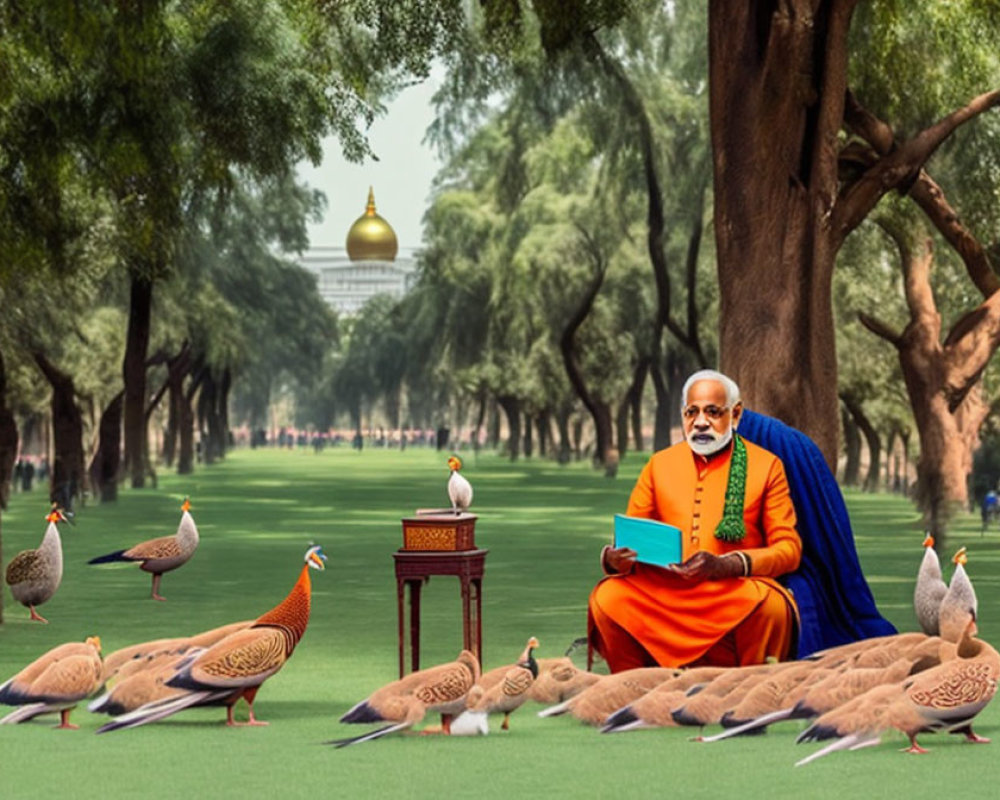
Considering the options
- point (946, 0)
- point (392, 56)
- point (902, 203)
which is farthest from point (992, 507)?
point (392, 56)

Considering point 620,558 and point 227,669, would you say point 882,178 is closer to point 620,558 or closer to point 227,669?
point 620,558

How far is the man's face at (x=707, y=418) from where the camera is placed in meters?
11.2

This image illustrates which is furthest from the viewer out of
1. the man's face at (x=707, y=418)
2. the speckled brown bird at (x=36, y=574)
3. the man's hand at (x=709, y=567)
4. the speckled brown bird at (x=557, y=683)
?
the speckled brown bird at (x=36, y=574)

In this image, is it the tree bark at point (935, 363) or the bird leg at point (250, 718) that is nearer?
the bird leg at point (250, 718)

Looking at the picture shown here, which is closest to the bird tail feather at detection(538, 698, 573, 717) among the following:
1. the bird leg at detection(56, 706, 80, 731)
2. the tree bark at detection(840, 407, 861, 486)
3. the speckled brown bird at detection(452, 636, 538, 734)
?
the speckled brown bird at detection(452, 636, 538, 734)

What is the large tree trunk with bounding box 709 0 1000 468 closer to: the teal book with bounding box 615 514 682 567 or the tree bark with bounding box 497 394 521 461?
the teal book with bounding box 615 514 682 567

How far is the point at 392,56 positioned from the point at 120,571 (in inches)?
252

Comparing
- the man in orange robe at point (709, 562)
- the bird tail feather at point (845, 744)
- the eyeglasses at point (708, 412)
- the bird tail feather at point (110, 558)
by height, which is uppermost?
the eyeglasses at point (708, 412)

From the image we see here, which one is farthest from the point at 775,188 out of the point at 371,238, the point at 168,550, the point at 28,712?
the point at 371,238

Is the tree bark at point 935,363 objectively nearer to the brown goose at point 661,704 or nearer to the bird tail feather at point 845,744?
the brown goose at point 661,704

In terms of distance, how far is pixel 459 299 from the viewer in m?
60.8

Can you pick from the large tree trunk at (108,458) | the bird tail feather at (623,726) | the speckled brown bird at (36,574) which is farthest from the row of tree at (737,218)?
the large tree trunk at (108,458)

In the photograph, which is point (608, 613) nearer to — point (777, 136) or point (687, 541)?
point (687, 541)

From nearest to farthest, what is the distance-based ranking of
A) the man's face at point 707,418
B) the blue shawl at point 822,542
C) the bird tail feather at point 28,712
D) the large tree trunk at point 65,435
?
the bird tail feather at point 28,712 < the man's face at point 707,418 < the blue shawl at point 822,542 < the large tree trunk at point 65,435
